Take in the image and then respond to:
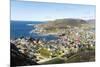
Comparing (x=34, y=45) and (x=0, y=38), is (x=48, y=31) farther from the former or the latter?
(x=0, y=38)

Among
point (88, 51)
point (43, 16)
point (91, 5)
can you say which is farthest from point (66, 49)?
point (91, 5)

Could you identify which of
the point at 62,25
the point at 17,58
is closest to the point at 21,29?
the point at 17,58

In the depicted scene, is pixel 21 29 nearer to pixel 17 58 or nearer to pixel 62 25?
pixel 17 58

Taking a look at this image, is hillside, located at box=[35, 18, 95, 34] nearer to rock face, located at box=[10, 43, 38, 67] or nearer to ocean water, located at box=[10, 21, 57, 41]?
ocean water, located at box=[10, 21, 57, 41]

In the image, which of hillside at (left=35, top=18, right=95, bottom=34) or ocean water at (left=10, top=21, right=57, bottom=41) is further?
hillside at (left=35, top=18, right=95, bottom=34)

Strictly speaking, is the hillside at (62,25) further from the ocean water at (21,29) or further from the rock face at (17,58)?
the rock face at (17,58)

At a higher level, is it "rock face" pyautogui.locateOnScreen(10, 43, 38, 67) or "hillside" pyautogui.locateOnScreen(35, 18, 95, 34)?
"hillside" pyautogui.locateOnScreen(35, 18, 95, 34)

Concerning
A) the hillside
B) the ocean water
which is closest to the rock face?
the ocean water

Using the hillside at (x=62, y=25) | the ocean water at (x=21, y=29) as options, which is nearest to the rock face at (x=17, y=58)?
the ocean water at (x=21, y=29)
